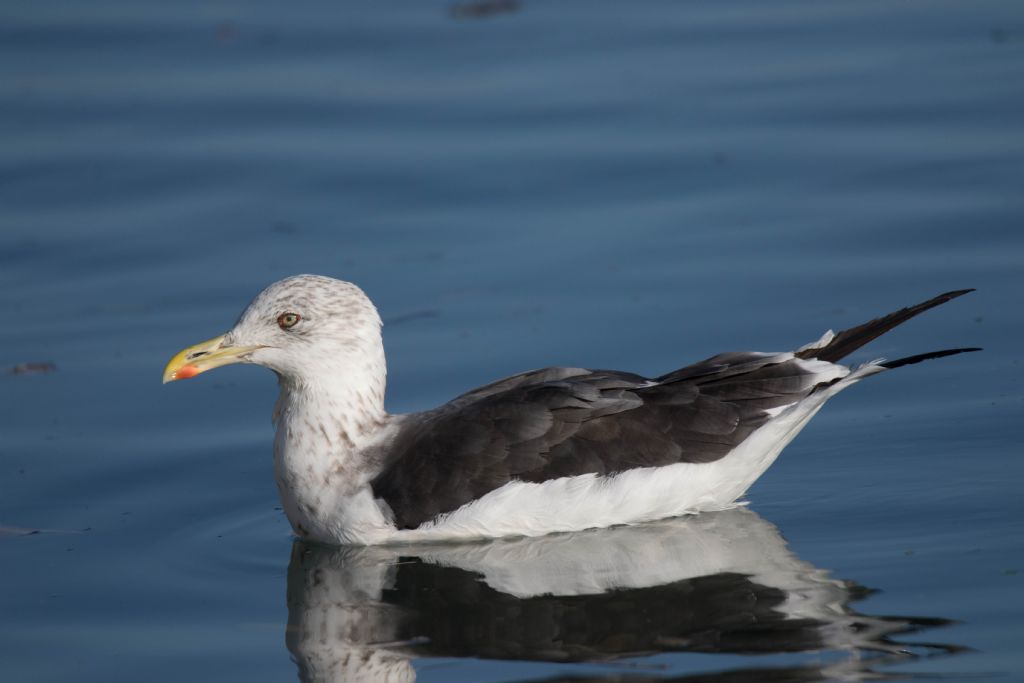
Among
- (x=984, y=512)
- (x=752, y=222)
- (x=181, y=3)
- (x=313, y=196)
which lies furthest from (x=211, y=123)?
(x=984, y=512)

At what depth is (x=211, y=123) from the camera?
632 inches

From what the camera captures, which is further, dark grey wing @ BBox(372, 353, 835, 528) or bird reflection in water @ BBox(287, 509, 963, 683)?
dark grey wing @ BBox(372, 353, 835, 528)

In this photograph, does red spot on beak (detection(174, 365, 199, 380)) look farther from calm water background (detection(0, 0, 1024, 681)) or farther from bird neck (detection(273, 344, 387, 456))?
calm water background (detection(0, 0, 1024, 681))

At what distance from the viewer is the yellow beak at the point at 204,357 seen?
943 centimetres

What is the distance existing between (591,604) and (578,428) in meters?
1.28

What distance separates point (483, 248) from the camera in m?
13.4

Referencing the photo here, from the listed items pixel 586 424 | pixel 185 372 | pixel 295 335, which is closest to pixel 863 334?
pixel 586 424

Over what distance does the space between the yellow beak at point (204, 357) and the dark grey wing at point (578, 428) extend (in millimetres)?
1031

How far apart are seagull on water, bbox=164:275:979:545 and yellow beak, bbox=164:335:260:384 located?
0.03 ft

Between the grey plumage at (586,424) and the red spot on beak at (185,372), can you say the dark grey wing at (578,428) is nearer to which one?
the grey plumage at (586,424)

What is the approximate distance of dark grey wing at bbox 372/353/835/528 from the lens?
9.18m

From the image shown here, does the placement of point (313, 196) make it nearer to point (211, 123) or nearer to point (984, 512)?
point (211, 123)

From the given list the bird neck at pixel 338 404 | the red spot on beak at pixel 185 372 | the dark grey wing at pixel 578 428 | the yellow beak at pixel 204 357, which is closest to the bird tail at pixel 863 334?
the dark grey wing at pixel 578 428

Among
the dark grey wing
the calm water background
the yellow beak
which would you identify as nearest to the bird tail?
the dark grey wing
